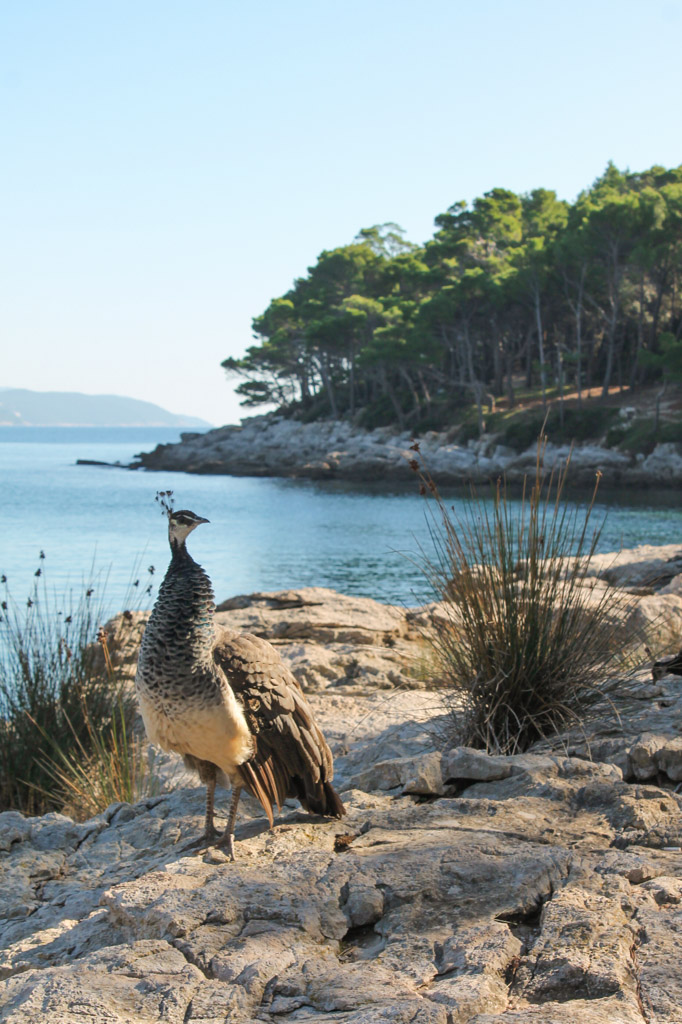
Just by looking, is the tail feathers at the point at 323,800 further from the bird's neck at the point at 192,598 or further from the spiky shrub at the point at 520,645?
the spiky shrub at the point at 520,645

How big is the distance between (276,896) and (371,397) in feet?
183

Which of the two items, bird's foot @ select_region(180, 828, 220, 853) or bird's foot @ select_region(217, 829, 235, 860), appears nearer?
bird's foot @ select_region(217, 829, 235, 860)

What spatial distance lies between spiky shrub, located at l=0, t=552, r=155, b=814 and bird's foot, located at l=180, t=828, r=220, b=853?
1.57m

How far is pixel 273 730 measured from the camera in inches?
121

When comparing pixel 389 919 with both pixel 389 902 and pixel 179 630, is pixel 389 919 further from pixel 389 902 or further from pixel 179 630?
pixel 179 630

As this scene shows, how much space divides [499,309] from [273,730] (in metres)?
41.8

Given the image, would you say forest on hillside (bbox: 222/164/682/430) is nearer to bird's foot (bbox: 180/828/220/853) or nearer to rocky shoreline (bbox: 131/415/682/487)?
rocky shoreline (bbox: 131/415/682/487)

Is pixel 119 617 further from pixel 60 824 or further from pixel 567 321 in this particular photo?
pixel 567 321

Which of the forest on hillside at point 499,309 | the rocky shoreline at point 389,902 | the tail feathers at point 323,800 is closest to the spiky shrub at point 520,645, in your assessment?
the rocky shoreline at point 389,902

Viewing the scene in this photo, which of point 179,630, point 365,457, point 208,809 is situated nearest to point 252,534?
point 365,457

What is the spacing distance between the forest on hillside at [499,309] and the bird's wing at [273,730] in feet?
108

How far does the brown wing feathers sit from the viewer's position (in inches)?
119

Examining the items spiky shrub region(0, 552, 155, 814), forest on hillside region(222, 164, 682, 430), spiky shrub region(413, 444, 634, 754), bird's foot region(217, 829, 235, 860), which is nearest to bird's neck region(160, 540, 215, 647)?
bird's foot region(217, 829, 235, 860)

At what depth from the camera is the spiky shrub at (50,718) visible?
16.0ft
